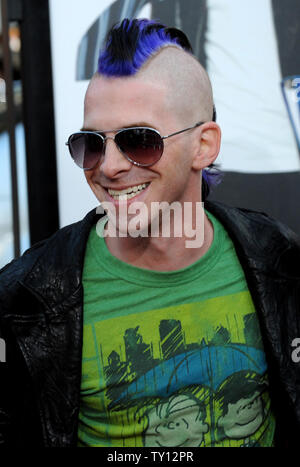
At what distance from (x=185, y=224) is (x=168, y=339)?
0.38 m

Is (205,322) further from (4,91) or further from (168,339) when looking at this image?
(4,91)

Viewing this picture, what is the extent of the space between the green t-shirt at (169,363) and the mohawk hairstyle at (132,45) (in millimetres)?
599

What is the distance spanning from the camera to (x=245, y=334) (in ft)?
6.03

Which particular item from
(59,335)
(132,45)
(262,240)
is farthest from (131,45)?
(59,335)

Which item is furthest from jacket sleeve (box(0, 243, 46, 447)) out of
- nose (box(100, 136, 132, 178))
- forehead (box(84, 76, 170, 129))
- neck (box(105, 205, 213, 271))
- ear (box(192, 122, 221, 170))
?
ear (box(192, 122, 221, 170))

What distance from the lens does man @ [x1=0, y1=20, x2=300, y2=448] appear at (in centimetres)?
173

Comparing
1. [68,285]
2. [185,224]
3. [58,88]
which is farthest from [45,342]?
[58,88]

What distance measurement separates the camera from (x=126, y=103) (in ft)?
5.58

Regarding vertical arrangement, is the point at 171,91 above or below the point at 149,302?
above

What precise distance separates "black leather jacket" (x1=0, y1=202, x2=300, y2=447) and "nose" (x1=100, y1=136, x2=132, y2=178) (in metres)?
0.30

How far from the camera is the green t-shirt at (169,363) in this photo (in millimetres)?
1765

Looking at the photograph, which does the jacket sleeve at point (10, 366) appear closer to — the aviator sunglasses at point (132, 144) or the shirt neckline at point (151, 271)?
the shirt neckline at point (151, 271)

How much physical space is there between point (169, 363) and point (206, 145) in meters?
0.70

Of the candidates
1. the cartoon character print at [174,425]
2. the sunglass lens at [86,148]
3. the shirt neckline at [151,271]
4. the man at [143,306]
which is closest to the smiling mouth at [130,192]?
the man at [143,306]
